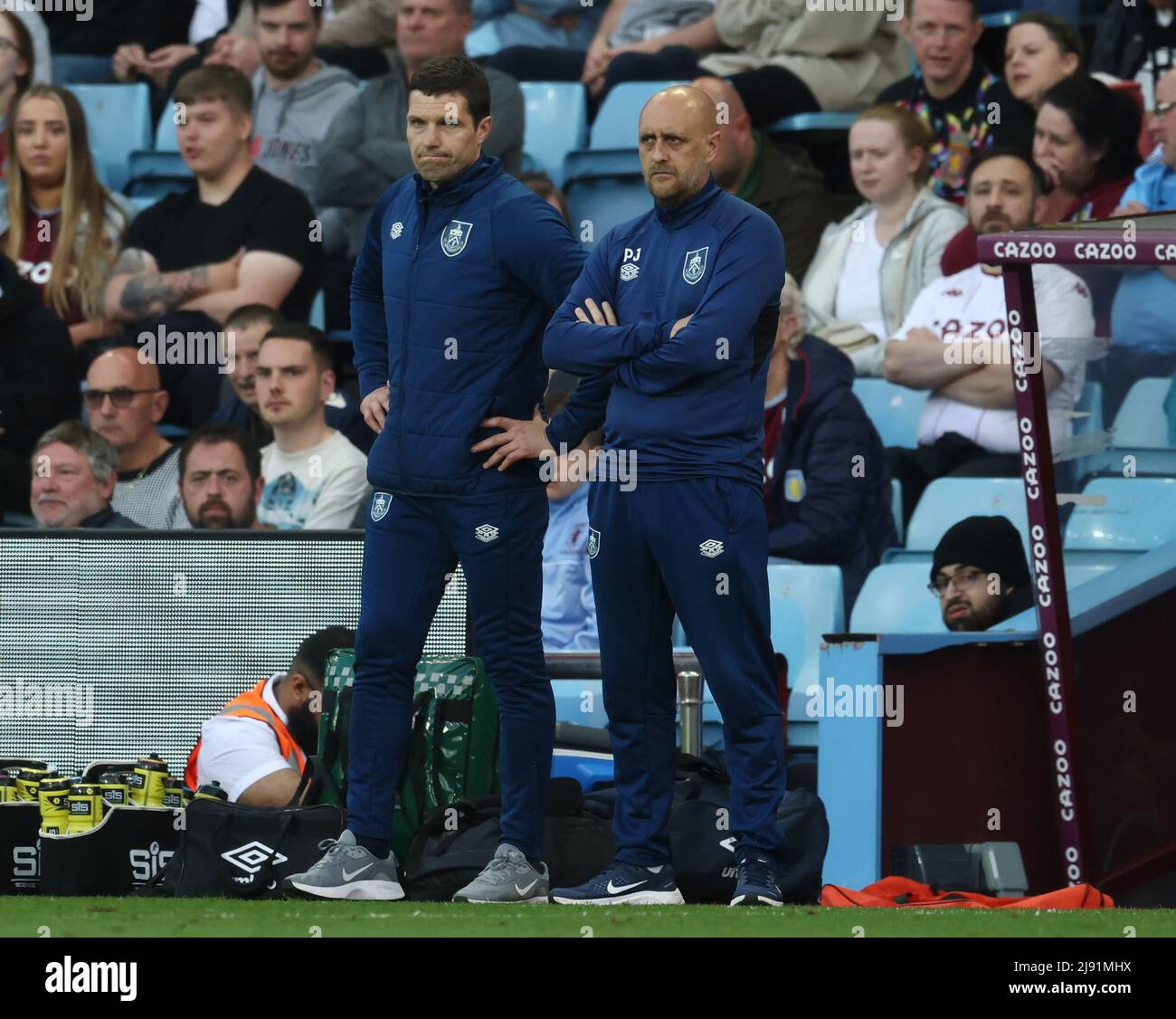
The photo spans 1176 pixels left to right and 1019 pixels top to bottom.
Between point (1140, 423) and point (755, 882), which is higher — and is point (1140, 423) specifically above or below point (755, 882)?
above

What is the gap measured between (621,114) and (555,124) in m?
0.39

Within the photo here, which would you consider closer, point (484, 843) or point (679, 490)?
point (679, 490)

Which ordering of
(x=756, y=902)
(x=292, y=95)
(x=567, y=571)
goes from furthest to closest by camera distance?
(x=292, y=95)
(x=567, y=571)
(x=756, y=902)

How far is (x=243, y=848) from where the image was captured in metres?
5.28

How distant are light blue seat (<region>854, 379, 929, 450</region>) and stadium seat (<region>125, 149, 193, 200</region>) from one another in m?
3.93

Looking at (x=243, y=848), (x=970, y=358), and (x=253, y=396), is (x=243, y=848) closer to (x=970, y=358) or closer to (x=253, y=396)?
(x=253, y=396)

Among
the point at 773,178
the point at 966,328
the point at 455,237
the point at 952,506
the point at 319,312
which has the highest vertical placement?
the point at 773,178

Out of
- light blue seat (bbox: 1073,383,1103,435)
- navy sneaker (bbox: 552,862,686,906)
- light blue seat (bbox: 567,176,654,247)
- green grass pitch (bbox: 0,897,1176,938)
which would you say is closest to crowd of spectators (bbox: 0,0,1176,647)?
light blue seat (bbox: 567,176,654,247)

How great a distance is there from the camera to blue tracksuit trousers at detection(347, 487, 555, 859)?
4.97m

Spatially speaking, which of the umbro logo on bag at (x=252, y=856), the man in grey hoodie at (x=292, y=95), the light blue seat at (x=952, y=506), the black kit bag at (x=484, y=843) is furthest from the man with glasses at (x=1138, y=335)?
the man in grey hoodie at (x=292, y=95)

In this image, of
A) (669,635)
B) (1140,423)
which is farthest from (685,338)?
(1140,423)

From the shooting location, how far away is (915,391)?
8.30 meters

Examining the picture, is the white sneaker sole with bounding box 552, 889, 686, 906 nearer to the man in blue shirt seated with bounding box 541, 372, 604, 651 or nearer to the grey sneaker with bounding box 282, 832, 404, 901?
the grey sneaker with bounding box 282, 832, 404, 901
